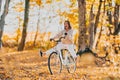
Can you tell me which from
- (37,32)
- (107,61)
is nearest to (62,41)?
(107,61)

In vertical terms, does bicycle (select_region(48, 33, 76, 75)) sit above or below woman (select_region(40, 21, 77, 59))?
below

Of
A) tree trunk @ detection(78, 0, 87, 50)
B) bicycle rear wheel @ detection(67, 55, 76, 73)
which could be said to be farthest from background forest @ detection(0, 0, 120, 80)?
bicycle rear wheel @ detection(67, 55, 76, 73)

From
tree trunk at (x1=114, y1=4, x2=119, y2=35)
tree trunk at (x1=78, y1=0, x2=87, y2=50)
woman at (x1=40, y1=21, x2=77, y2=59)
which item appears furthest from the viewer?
tree trunk at (x1=114, y1=4, x2=119, y2=35)

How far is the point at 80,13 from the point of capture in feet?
66.5

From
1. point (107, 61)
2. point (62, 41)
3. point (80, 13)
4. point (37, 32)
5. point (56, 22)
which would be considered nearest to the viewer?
point (62, 41)

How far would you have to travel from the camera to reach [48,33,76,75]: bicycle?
13.9 m

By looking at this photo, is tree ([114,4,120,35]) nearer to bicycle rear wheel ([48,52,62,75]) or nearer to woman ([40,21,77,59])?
woman ([40,21,77,59])

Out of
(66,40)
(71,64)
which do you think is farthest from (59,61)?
(66,40)

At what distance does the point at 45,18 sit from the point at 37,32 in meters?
1.93

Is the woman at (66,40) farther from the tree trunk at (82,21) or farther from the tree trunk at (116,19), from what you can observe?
the tree trunk at (116,19)

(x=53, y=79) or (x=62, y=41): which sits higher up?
(x=62, y=41)

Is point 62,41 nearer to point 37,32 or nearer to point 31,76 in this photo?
point 31,76

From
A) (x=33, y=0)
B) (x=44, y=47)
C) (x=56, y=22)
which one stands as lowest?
(x=44, y=47)

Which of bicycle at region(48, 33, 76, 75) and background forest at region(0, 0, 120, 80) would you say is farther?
background forest at region(0, 0, 120, 80)
